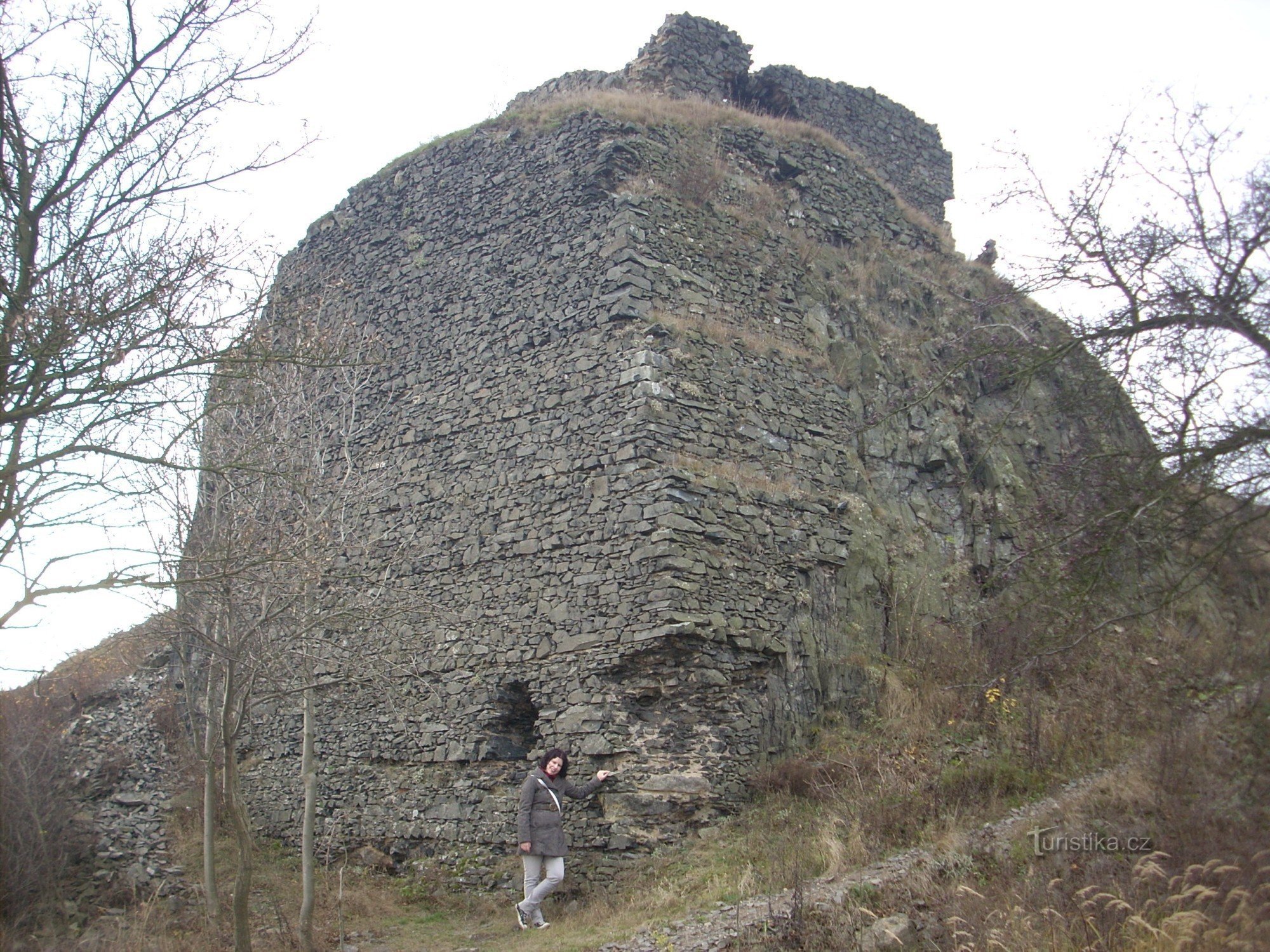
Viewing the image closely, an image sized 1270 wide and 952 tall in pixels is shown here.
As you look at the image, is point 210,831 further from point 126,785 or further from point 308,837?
point 126,785

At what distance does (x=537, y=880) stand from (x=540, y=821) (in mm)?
506

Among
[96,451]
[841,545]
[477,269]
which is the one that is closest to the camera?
[96,451]

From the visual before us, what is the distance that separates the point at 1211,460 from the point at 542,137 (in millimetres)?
9292

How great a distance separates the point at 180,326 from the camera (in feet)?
21.1

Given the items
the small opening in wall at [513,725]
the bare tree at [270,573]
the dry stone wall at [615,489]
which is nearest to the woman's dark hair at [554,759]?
the dry stone wall at [615,489]

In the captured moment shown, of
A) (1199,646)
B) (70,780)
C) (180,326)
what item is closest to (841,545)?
(1199,646)

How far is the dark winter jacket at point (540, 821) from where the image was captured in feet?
29.8

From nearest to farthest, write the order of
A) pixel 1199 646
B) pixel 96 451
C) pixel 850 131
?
pixel 96 451 < pixel 1199 646 < pixel 850 131

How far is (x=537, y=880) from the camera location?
914cm

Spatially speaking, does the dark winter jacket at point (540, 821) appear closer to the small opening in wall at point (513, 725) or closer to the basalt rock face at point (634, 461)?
the basalt rock face at point (634, 461)

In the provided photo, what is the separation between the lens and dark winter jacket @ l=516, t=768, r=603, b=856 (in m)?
9.08

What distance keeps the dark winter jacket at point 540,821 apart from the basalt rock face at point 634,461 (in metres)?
0.74

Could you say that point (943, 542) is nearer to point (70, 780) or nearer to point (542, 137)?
point (542, 137)

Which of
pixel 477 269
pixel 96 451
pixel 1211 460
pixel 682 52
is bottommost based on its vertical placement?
pixel 1211 460
